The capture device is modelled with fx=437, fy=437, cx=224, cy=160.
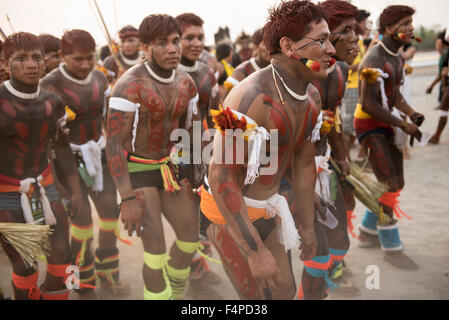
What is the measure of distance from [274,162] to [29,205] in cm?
217

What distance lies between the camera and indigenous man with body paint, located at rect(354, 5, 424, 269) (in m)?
4.89

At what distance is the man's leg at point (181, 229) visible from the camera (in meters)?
4.00

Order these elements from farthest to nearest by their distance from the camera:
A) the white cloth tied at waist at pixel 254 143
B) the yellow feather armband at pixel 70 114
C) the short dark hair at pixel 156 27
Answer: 1. the yellow feather armband at pixel 70 114
2. the short dark hair at pixel 156 27
3. the white cloth tied at waist at pixel 254 143

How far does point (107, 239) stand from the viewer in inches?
195

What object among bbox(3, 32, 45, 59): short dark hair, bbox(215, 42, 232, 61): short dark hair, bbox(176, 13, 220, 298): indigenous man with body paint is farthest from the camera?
bbox(215, 42, 232, 61): short dark hair

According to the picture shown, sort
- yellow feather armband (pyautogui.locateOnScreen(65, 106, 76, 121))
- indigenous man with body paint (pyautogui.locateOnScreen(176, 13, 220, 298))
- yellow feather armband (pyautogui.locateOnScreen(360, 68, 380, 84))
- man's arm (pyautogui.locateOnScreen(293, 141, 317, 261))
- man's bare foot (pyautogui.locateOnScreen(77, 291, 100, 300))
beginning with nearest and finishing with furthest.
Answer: man's arm (pyautogui.locateOnScreen(293, 141, 317, 261)) < yellow feather armband (pyautogui.locateOnScreen(65, 106, 76, 121)) < man's bare foot (pyautogui.locateOnScreen(77, 291, 100, 300)) < yellow feather armband (pyautogui.locateOnScreen(360, 68, 380, 84)) < indigenous man with body paint (pyautogui.locateOnScreen(176, 13, 220, 298))

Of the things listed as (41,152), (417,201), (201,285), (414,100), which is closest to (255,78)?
(41,152)

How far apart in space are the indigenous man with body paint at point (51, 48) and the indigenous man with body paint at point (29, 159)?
148cm

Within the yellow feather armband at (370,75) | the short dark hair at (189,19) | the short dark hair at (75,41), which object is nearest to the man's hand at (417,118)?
the yellow feather armband at (370,75)

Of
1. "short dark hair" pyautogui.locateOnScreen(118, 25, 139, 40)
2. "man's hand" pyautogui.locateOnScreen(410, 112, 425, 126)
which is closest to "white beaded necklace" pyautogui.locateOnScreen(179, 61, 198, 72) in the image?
"man's hand" pyautogui.locateOnScreen(410, 112, 425, 126)

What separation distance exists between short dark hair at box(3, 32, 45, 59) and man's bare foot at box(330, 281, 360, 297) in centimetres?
370

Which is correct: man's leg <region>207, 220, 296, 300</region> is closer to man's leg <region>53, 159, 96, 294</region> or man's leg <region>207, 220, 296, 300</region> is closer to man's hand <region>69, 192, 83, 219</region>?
man's hand <region>69, 192, 83, 219</region>

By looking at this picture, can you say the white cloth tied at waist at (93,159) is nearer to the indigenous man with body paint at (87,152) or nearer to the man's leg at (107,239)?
the indigenous man with body paint at (87,152)
